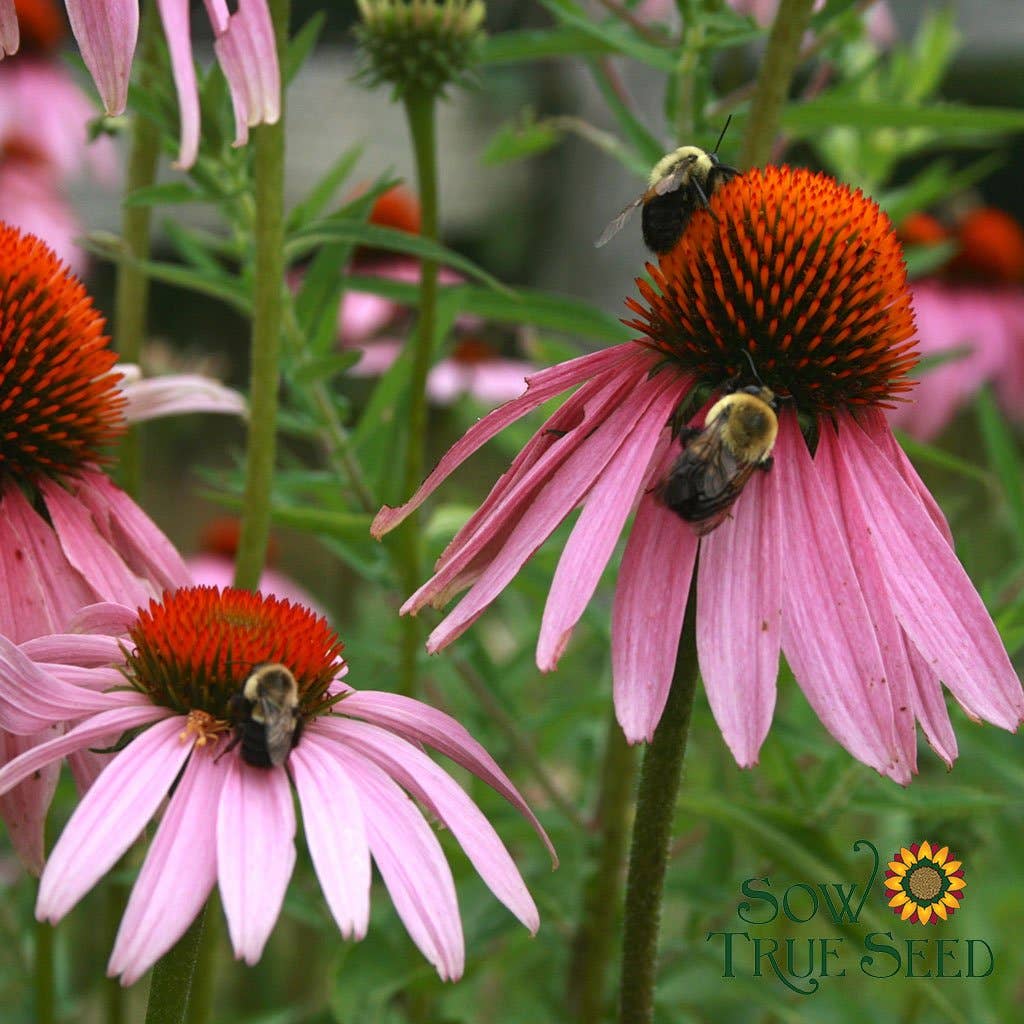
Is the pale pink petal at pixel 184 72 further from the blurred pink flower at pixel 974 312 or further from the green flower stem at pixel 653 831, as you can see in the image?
the blurred pink flower at pixel 974 312

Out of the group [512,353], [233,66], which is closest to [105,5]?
[233,66]

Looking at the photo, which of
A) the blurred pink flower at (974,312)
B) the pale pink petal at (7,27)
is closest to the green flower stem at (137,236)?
the pale pink petal at (7,27)

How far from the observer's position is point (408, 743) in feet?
2.15

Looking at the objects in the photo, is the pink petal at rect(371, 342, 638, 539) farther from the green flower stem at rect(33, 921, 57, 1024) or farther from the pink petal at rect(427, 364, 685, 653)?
the green flower stem at rect(33, 921, 57, 1024)

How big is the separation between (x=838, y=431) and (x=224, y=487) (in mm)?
550

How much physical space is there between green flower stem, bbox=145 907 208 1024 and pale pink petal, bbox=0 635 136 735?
0.35 ft

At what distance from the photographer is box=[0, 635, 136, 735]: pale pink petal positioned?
609mm

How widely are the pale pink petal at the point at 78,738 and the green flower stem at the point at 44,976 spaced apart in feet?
1.49

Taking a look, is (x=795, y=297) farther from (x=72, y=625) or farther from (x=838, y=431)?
(x=72, y=625)

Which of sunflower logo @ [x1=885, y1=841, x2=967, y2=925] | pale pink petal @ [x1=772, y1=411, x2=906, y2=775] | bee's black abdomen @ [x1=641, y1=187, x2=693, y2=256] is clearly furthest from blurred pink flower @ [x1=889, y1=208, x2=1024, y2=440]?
pale pink petal @ [x1=772, y1=411, x2=906, y2=775]

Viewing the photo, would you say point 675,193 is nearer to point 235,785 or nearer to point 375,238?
point 375,238

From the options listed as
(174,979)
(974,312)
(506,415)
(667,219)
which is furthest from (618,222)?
(974,312)

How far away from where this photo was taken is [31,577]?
769 mm

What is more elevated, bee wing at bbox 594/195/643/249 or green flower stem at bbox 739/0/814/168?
green flower stem at bbox 739/0/814/168
